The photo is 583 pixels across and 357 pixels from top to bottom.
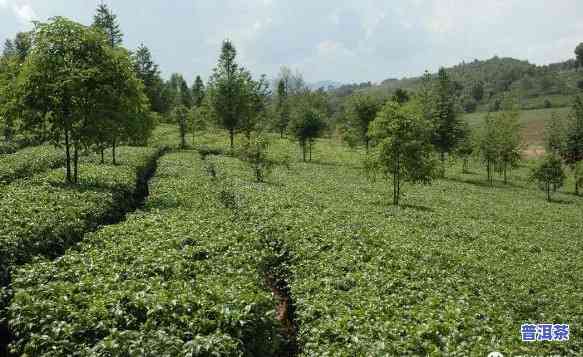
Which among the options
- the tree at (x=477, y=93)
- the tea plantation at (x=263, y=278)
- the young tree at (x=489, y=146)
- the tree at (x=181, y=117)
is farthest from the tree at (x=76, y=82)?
the tree at (x=477, y=93)

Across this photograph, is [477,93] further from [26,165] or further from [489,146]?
[26,165]

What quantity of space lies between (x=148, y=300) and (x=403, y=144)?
22919 mm

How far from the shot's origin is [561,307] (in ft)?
41.0

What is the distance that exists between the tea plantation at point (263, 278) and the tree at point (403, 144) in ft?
18.5

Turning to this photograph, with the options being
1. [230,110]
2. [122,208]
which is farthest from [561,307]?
[230,110]

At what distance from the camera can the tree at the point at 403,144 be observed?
1110 inches

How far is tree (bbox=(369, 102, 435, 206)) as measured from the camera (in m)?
28.2

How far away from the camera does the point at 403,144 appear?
92.3 ft

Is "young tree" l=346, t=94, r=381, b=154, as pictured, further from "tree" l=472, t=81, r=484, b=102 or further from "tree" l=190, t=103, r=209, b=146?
"tree" l=472, t=81, r=484, b=102

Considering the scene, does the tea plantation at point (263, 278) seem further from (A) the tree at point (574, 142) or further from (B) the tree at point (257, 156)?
(A) the tree at point (574, 142)

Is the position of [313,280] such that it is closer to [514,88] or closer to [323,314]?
[323,314]

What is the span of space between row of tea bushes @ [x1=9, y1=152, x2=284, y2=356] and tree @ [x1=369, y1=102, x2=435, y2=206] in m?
17.8

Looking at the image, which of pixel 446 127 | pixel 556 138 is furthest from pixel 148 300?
pixel 556 138

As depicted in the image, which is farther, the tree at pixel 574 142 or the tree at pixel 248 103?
the tree at pixel 574 142
